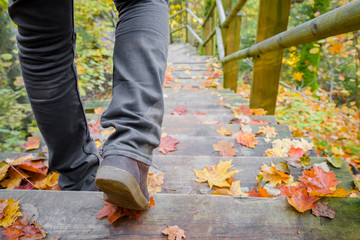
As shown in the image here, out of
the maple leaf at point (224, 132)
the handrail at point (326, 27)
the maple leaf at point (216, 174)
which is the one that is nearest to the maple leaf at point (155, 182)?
the maple leaf at point (216, 174)

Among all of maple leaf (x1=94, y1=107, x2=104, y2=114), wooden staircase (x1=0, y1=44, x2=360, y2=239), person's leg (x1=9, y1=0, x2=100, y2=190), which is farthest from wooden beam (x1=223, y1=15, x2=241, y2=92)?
person's leg (x1=9, y1=0, x2=100, y2=190)

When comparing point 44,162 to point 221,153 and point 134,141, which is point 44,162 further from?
point 221,153

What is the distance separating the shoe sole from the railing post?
1682mm

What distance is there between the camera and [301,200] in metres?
0.71

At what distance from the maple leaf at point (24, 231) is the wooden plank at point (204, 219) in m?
0.02

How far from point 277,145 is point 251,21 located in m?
10.7

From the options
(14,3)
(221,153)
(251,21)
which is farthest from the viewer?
(251,21)

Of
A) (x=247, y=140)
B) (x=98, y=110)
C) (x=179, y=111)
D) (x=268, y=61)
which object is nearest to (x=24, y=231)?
(x=247, y=140)

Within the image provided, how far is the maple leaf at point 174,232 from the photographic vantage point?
67 cm

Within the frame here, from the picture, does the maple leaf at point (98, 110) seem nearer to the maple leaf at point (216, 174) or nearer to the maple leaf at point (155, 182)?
the maple leaf at point (155, 182)

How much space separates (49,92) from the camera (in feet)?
2.40

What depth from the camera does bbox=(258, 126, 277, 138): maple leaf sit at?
151 cm

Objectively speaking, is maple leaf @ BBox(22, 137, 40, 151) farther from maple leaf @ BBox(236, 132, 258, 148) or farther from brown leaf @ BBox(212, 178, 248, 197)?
maple leaf @ BBox(236, 132, 258, 148)

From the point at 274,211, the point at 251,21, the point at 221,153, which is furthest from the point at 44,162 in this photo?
the point at 251,21
